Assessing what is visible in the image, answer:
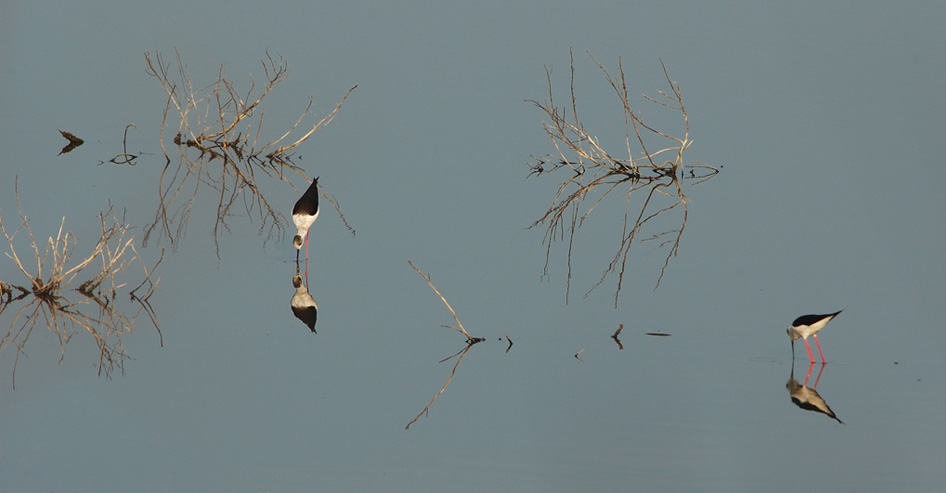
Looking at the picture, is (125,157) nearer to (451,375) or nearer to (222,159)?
(222,159)

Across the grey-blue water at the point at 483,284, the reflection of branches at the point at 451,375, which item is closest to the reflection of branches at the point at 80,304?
the grey-blue water at the point at 483,284

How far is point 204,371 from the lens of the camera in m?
6.70

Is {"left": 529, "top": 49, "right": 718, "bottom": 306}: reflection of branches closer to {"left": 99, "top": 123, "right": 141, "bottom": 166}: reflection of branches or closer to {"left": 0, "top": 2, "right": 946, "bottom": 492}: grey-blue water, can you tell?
{"left": 0, "top": 2, "right": 946, "bottom": 492}: grey-blue water

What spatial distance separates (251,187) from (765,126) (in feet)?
22.8

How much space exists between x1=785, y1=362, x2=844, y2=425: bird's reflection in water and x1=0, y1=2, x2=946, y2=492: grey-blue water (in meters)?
0.04

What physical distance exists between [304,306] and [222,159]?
6465 millimetres

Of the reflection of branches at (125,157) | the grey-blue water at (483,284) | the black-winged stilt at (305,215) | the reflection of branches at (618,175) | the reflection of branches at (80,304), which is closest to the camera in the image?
the grey-blue water at (483,284)

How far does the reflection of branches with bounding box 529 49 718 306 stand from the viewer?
35.7 ft

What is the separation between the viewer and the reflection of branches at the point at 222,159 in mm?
10961

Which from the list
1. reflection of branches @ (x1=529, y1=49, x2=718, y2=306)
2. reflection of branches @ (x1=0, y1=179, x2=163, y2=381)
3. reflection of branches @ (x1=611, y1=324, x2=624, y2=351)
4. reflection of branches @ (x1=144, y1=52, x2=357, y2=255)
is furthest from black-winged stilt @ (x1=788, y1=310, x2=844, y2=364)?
reflection of branches @ (x1=144, y1=52, x2=357, y2=255)

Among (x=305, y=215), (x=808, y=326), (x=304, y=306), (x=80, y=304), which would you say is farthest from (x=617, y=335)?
(x=305, y=215)

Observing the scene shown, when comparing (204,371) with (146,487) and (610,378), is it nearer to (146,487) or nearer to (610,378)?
(146,487)

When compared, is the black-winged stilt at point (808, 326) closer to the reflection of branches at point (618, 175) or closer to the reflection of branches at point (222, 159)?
the reflection of branches at point (618, 175)

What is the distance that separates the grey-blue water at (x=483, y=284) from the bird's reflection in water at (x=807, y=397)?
1.6 inches
